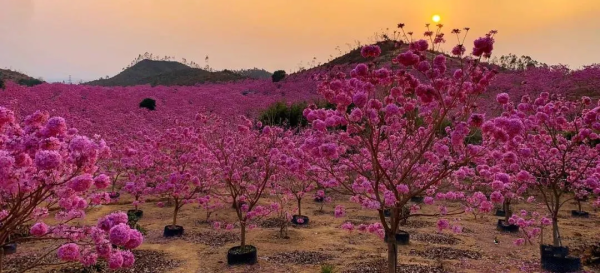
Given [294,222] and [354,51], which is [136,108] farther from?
[354,51]

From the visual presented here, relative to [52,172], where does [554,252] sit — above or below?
below

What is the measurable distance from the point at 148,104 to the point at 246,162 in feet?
70.1

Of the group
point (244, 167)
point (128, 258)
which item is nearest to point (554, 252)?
point (244, 167)

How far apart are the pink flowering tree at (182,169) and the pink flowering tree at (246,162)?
0.42 m

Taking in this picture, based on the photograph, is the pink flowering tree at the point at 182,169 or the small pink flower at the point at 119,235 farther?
the pink flowering tree at the point at 182,169

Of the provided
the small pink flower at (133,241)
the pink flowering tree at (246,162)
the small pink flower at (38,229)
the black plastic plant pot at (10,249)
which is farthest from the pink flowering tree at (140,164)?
the small pink flower at (133,241)

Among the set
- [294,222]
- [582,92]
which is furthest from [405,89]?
[582,92]

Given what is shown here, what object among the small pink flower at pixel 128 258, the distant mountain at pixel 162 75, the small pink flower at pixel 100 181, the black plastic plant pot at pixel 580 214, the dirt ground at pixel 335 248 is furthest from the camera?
the distant mountain at pixel 162 75

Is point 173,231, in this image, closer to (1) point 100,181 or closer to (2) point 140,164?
(2) point 140,164

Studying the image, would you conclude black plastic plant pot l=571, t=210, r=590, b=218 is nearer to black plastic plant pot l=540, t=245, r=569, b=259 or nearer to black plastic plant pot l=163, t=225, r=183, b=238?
black plastic plant pot l=540, t=245, r=569, b=259

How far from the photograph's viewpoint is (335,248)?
9820mm

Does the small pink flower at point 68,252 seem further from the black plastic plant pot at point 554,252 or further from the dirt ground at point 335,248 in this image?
the black plastic plant pot at point 554,252

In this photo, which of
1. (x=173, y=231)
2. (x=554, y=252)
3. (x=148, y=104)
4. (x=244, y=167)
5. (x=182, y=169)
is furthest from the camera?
(x=148, y=104)

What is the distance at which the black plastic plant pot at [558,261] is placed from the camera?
26.5 ft
